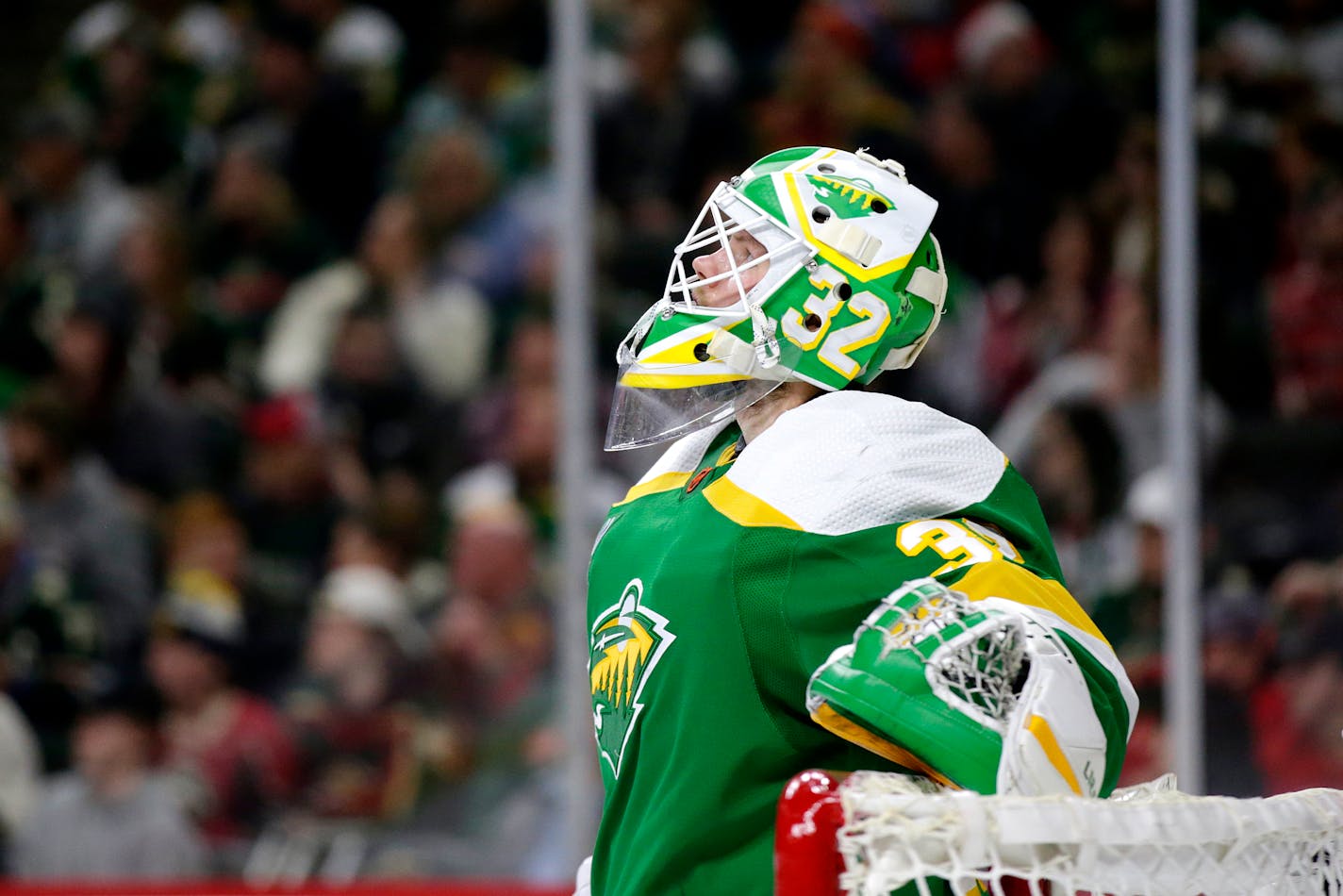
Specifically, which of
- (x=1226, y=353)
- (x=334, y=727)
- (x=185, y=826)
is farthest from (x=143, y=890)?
(x=1226, y=353)

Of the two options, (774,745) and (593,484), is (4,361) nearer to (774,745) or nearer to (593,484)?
(593,484)

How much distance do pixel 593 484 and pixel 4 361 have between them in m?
1.40

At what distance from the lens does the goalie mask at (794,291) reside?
1416 mm

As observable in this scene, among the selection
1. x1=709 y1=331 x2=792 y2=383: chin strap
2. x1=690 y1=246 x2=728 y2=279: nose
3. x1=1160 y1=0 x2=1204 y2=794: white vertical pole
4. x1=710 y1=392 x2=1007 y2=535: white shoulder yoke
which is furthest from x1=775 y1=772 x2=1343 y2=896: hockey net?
x1=1160 y1=0 x2=1204 y2=794: white vertical pole

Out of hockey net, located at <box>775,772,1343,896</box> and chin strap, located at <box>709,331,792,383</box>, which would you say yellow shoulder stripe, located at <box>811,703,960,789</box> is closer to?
hockey net, located at <box>775,772,1343,896</box>

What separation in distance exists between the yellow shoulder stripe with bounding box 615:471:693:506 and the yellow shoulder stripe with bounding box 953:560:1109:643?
0.36 meters

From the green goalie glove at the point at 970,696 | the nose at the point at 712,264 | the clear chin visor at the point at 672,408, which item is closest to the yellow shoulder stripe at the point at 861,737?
the green goalie glove at the point at 970,696

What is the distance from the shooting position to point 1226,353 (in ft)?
11.8

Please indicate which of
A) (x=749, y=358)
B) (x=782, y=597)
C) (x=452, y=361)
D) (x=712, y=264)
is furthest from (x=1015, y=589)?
(x=452, y=361)

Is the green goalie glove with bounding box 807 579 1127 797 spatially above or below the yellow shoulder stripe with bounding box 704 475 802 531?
below

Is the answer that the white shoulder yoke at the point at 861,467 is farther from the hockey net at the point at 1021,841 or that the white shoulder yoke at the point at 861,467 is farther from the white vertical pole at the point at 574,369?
the white vertical pole at the point at 574,369

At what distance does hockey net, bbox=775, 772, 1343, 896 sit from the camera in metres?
1.04

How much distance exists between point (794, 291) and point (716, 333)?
0.08 metres

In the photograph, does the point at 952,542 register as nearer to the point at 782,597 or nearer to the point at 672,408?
the point at 782,597
